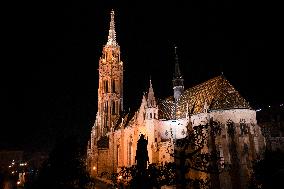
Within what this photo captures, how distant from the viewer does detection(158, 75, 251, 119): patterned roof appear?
43844 mm

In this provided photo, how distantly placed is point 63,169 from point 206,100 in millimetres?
26825

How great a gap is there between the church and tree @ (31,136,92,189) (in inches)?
720

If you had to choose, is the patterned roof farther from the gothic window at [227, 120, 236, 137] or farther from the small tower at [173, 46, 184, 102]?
the gothic window at [227, 120, 236, 137]

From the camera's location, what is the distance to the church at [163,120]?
40.5 m

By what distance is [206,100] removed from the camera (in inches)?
1826

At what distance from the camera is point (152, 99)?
49281mm

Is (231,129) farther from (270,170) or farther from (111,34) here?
(111,34)

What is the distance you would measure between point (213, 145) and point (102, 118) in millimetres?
29805

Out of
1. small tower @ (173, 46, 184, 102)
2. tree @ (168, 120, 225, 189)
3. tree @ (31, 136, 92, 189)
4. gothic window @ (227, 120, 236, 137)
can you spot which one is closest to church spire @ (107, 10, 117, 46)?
small tower @ (173, 46, 184, 102)

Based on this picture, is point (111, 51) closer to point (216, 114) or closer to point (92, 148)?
point (92, 148)

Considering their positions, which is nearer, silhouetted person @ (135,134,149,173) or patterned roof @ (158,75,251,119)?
silhouetted person @ (135,134,149,173)

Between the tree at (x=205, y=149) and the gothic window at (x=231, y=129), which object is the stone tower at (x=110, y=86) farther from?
the gothic window at (x=231, y=129)

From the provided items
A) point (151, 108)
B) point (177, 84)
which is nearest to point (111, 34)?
point (177, 84)

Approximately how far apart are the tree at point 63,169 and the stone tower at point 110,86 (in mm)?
33924
